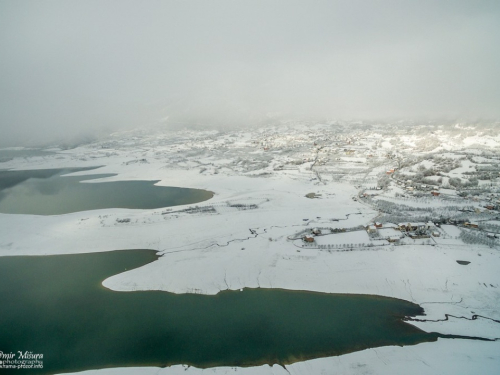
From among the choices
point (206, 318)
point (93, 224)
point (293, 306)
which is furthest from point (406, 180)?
point (93, 224)

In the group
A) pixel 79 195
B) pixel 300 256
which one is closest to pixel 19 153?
pixel 79 195

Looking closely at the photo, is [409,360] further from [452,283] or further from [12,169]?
[12,169]

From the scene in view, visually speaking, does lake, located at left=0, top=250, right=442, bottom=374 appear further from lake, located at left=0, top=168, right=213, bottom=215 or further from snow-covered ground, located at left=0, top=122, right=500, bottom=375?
lake, located at left=0, top=168, right=213, bottom=215

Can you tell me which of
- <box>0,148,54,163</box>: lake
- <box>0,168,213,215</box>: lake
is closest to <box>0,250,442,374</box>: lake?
<box>0,168,213,215</box>: lake

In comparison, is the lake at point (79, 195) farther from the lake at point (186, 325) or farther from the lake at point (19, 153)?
the lake at point (19, 153)

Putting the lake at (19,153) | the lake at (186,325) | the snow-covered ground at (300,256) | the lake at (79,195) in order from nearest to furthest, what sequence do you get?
the snow-covered ground at (300,256), the lake at (186,325), the lake at (79,195), the lake at (19,153)

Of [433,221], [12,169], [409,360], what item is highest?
[12,169]

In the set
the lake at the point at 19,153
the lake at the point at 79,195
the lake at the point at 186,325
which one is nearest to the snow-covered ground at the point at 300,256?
the lake at the point at 186,325

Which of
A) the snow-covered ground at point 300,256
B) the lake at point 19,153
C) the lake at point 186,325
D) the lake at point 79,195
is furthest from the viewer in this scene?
the lake at point 19,153
